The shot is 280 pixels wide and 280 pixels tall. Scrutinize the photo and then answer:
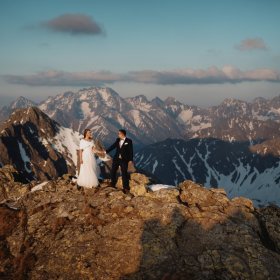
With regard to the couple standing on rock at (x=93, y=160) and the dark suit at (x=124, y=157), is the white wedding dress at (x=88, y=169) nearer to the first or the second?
the couple standing on rock at (x=93, y=160)

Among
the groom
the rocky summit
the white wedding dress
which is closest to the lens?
the rocky summit

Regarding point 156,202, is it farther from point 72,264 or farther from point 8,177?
point 8,177

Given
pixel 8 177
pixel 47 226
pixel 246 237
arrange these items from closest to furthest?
pixel 246 237 < pixel 47 226 < pixel 8 177

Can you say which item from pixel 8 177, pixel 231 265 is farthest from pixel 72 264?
pixel 8 177

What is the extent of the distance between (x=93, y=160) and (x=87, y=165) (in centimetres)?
101

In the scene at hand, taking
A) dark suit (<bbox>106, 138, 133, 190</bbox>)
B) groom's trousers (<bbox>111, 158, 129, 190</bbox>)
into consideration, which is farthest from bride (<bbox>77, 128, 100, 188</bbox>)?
dark suit (<bbox>106, 138, 133, 190</bbox>)

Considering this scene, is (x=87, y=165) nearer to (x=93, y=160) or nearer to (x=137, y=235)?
(x=93, y=160)

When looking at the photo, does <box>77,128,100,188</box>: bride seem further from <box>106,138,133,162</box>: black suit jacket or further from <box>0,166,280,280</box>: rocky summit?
<box>106,138,133,162</box>: black suit jacket

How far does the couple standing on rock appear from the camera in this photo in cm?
2775

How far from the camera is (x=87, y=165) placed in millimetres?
28203

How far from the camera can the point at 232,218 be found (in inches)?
931

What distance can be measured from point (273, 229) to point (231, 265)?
5.83 metres

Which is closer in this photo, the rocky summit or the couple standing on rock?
the rocky summit

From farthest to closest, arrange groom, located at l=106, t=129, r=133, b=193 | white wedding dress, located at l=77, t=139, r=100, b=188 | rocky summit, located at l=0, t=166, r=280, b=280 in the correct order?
1. groom, located at l=106, t=129, r=133, b=193
2. white wedding dress, located at l=77, t=139, r=100, b=188
3. rocky summit, located at l=0, t=166, r=280, b=280
